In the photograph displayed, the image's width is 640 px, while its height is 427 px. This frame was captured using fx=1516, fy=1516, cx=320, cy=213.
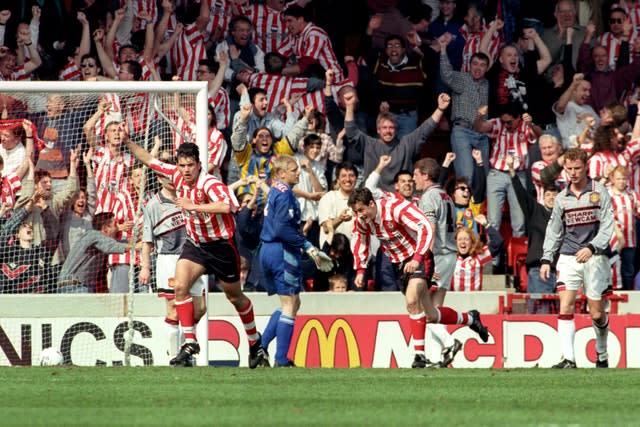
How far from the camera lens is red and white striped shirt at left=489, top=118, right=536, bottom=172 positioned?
61.2 ft

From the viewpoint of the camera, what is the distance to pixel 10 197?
16.3 metres

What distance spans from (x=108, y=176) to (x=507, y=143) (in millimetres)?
5215

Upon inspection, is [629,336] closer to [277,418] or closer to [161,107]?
[161,107]

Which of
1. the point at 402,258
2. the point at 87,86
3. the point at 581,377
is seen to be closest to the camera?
the point at 581,377

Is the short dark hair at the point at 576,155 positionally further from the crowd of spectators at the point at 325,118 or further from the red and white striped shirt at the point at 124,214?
the red and white striped shirt at the point at 124,214

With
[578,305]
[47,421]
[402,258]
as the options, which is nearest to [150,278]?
[402,258]

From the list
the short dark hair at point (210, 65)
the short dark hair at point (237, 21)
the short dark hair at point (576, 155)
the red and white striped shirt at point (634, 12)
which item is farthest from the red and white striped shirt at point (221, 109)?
the red and white striped shirt at point (634, 12)

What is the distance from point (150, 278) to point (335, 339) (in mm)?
2123

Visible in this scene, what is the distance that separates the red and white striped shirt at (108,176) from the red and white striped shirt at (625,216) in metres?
5.61

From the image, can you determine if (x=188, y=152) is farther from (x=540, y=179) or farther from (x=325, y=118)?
(x=540, y=179)

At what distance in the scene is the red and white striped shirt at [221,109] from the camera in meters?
18.2

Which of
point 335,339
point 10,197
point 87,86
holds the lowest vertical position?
point 335,339

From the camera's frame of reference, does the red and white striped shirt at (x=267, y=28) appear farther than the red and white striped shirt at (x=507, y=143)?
Yes

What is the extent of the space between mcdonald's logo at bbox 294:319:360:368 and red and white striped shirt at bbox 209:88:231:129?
3065 mm
